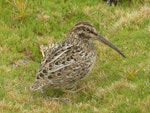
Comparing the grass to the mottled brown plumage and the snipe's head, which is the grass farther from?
the snipe's head

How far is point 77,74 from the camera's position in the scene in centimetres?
1123

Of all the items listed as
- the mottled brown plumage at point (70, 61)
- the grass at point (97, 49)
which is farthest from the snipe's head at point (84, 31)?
the grass at point (97, 49)

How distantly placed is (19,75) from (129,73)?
3230 mm

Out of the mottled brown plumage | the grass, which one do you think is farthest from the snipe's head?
the grass

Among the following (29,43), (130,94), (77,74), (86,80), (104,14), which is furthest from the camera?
(104,14)

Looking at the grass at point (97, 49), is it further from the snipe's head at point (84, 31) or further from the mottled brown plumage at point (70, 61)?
the snipe's head at point (84, 31)

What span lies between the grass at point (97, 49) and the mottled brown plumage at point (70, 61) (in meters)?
0.43

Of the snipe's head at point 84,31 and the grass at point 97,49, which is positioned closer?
the grass at point 97,49

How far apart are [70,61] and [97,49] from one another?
2.71m

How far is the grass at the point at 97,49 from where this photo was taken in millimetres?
10664

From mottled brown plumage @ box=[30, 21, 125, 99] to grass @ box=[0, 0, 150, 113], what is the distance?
43 centimetres

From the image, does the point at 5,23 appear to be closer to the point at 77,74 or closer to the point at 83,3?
the point at 83,3

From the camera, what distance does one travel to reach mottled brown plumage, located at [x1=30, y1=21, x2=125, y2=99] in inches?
439

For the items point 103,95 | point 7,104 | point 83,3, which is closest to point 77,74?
point 103,95
